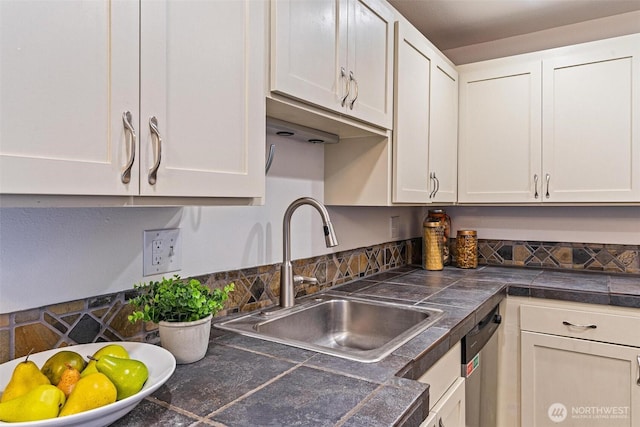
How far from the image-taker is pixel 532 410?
1929 millimetres

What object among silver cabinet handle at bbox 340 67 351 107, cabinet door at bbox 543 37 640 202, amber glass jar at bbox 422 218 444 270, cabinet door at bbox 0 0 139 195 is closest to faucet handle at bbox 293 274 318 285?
silver cabinet handle at bbox 340 67 351 107

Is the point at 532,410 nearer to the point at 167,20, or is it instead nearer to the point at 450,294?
the point at 450,294

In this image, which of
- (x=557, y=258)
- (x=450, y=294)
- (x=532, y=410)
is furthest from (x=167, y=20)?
(x=557, y=258)

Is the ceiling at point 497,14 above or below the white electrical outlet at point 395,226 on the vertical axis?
above

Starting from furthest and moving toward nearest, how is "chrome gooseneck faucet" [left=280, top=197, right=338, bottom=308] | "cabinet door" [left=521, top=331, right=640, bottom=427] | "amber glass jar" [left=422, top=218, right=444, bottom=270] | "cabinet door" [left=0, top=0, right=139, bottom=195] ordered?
"amber glass jar" [left=422, top=218, right=444, bottom=270]
"cabinet door" [left=521, top=331, right=640, bottom=427]
"chrome gooseneck faucet" [left=280, top=197, right=338, bottom=308]
"cabinet door" [left=0, top=0, right=139, bottom=195]

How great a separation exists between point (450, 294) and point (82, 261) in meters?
1.39

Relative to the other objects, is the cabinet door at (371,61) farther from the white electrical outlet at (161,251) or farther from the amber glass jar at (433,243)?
the amber glass jar at (433,243)

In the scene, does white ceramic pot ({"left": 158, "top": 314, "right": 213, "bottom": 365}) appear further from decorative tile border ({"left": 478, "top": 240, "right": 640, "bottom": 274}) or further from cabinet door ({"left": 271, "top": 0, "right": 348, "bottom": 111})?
decorative tile border ({"left": 478, "top": 240, "right": 640, "bottom": 274})

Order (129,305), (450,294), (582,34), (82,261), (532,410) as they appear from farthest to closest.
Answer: (582,34)
(532,410)
(450,294)
(129,305)
(82,261)

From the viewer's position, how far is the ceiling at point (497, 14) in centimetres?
216

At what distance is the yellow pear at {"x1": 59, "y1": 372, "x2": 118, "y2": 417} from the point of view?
0.65 metres

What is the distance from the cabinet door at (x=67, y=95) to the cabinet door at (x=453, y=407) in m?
1.06

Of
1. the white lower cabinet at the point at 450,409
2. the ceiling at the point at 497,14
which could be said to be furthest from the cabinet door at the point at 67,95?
the ceiling at the point at 497,14

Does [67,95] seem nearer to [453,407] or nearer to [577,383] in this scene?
[453,407]
